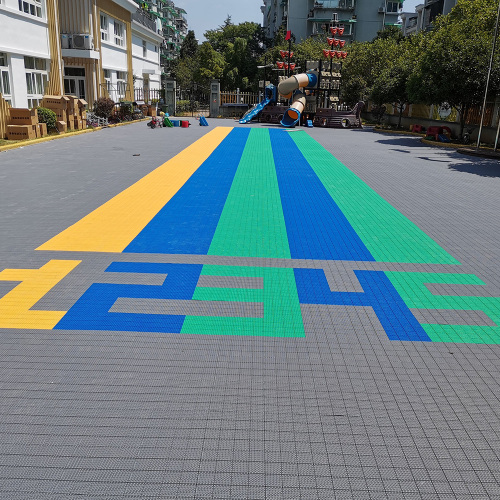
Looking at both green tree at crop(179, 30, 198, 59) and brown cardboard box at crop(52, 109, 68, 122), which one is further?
green tree at crop(179, 30, 198, 59)

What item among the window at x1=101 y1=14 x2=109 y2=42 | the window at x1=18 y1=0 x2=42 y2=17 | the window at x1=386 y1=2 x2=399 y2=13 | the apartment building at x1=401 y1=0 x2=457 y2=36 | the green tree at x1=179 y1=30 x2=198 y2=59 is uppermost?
the window at x1=386 y1=2 x2=399 y2=13

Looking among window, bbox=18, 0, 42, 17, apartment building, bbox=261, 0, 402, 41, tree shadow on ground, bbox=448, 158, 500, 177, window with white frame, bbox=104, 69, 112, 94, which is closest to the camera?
tree shadow on ground, bbox=448, 158, 500, 177

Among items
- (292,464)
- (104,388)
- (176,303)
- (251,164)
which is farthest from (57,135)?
(292,464)

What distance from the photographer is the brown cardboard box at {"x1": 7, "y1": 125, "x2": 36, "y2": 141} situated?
60.3 feet

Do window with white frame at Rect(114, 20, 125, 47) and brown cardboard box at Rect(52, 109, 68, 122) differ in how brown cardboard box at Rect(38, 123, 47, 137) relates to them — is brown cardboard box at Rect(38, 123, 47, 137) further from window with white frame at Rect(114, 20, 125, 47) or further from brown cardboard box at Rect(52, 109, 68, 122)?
window with white frame at Rect(114, 20, 125, 47)

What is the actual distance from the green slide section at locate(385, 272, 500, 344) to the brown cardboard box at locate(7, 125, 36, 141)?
16.7 metres

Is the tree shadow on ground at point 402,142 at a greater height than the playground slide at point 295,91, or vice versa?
the playground slide at point 295,91

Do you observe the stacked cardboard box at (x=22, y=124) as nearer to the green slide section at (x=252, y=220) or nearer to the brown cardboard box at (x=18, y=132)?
the brown cardboard box at (x=18, y=132)

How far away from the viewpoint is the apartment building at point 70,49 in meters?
20.4

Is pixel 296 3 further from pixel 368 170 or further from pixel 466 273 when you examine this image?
pixel 466 273

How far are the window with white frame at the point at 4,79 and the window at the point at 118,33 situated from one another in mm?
17137

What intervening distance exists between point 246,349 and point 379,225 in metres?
5.26

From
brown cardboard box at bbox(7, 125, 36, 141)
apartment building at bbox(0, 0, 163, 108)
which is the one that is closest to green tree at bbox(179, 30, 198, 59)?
apartment building at bbox(0, 0, 163, 108)

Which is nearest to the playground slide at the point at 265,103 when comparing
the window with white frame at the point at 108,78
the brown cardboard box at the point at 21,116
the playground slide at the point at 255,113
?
the playground slide at the point at 255,113
